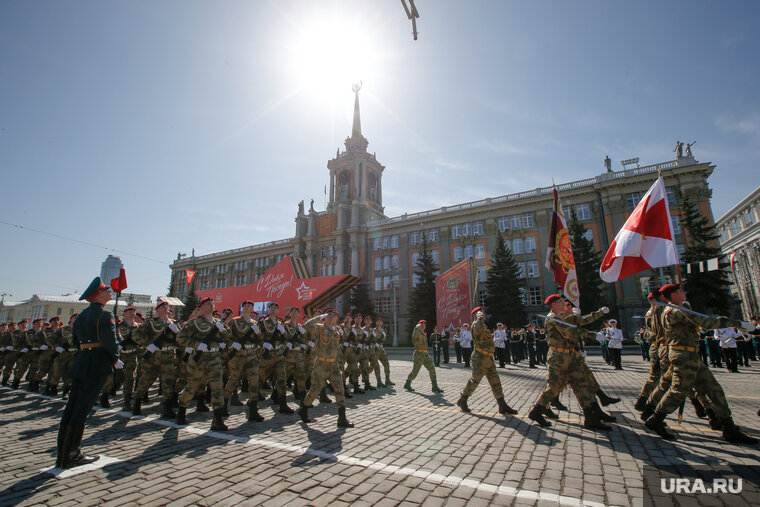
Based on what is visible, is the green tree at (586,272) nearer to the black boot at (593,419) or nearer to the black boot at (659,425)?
the black boot at (593,419)

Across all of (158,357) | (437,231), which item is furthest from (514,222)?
(158,357)

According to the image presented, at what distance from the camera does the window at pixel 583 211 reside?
4138 cm

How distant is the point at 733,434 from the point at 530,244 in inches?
1645

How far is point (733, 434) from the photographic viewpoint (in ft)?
15.4

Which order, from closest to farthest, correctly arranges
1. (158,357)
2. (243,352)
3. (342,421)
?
1. (342,421)
2. (243,352)
3. (158,357)

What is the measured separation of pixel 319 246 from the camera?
2442 inches

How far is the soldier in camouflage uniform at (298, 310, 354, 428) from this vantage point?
20.7 feet

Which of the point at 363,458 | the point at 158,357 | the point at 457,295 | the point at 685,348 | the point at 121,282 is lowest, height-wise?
the point at 363,458

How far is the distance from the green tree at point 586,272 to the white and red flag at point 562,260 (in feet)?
76.9

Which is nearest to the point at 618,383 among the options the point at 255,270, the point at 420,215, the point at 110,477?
the point at 110,477

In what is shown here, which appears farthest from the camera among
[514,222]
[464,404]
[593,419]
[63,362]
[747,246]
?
[747,246]

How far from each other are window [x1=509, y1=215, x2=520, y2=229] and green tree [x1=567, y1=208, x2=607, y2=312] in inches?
389

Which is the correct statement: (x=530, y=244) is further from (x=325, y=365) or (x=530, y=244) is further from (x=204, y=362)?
(x=204, y=362)

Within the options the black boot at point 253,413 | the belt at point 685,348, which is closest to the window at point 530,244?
the belt at point 685,348
